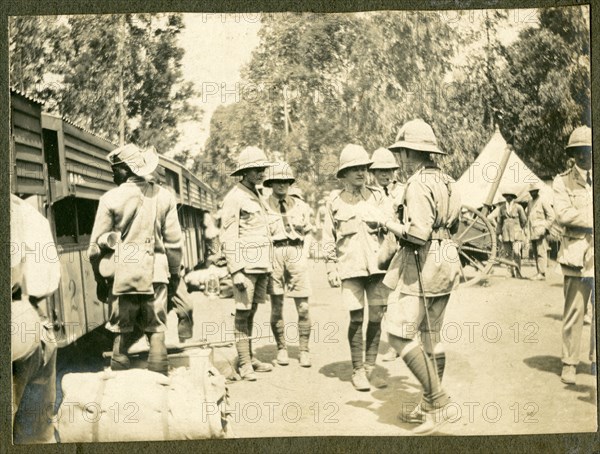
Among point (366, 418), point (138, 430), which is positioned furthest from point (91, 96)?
point (366, 418)

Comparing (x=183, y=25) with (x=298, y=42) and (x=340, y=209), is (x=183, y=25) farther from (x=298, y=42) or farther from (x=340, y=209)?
(x=340, y=209)

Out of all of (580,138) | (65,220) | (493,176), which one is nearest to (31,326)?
(65,220)

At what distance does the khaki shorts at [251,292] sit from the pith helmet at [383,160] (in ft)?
4.17

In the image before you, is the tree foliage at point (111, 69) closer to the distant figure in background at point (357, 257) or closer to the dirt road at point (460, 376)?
the distant figure in background at point (357, 257)

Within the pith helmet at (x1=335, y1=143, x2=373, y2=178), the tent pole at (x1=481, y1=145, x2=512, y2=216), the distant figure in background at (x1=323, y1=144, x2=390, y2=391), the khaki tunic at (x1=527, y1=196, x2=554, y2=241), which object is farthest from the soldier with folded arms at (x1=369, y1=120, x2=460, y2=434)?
the khaki tunic at (x1=527, y1=196, x2=554, y2=241)

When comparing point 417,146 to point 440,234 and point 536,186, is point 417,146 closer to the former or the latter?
point 440,234

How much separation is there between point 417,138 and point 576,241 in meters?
1.62

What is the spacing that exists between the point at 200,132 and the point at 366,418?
8.88ft

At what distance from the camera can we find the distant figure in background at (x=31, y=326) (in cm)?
662

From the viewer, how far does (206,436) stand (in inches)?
A: 264

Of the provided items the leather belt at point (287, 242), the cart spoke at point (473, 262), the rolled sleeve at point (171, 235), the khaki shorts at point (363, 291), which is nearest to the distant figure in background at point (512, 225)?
the cart spoke at point (473, 262)

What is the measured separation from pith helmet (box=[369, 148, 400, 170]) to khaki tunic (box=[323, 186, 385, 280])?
0.64 feet

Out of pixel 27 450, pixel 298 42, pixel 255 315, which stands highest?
pixel 298 42

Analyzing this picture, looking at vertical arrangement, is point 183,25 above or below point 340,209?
above
